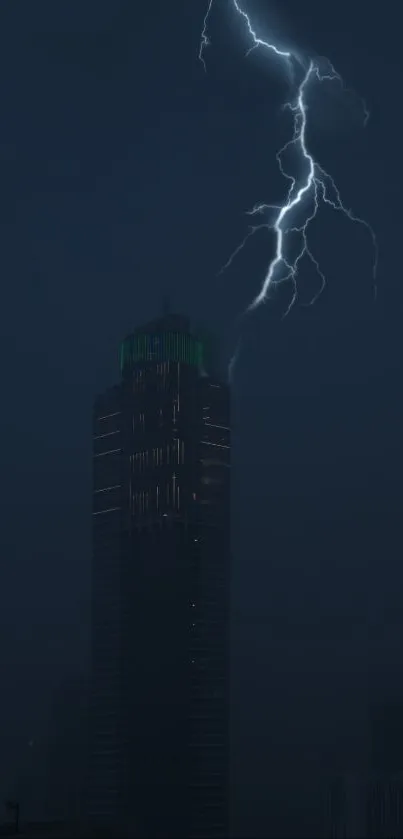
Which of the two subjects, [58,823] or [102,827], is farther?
[58,823]

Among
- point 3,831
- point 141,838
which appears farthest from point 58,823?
point 141,838

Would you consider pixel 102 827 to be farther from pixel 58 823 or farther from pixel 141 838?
pixel 58 823

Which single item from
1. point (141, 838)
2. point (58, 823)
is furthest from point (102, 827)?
point (58, 823)

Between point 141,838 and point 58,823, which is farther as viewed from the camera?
point 58,823

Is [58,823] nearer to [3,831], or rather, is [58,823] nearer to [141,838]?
[3,831]
